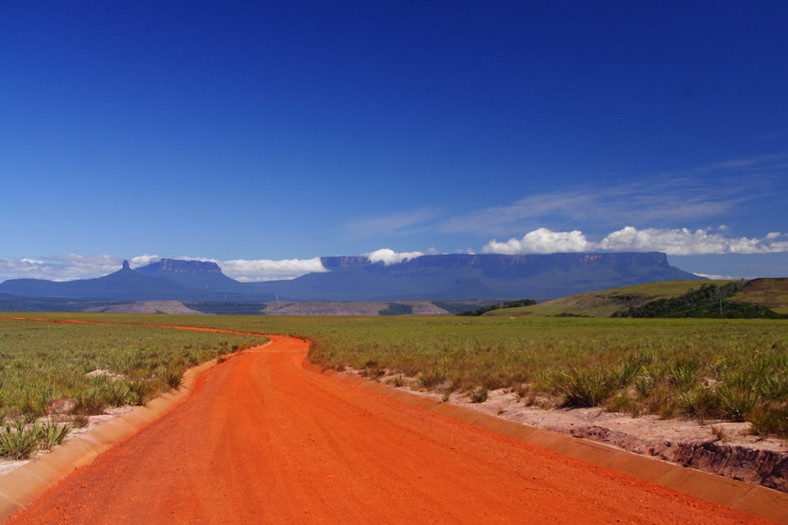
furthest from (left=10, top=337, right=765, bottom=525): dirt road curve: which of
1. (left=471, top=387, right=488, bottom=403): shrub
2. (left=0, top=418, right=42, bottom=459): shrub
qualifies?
(left=471, top=387, right=488, bottom=403): shrub

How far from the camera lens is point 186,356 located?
28.8 meters

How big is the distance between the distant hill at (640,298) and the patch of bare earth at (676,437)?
111 meters

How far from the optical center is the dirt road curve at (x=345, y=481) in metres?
6.36

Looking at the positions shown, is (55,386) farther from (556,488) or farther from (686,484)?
(686,484)

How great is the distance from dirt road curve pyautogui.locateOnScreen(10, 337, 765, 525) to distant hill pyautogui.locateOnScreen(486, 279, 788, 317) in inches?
4509

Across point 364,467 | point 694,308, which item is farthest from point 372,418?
point 694,308

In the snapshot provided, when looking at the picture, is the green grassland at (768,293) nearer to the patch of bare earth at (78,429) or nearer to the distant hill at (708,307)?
the distant hill at (708,307)

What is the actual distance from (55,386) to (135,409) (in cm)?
297

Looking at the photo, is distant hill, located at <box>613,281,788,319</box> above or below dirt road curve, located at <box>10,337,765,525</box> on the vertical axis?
below

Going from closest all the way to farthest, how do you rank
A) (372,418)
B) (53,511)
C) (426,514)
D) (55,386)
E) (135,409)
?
(426,514) < (53,511) < (372,418) < (135,409) < (55,386)

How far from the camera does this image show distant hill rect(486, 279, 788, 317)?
110m

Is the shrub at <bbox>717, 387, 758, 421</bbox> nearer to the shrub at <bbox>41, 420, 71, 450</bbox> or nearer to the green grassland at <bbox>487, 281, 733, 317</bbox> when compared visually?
the shrub at <bbox>41, 420, 71, 450</bbox>

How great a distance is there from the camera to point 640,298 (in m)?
138

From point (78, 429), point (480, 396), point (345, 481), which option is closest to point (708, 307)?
point (480, 396)
